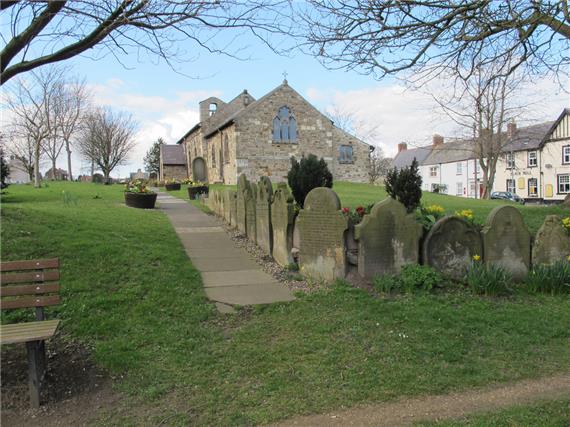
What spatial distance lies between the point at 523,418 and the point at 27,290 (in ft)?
14.3

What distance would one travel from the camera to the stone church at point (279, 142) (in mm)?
38469

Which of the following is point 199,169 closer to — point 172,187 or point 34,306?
point 172,187

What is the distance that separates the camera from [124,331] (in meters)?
5.15

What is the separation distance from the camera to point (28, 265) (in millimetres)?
4367

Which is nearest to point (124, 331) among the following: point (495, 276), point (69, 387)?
point (69, 387)

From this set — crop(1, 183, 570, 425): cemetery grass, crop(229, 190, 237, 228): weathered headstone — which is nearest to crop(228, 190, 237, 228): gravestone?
crop(229, 190, 237, 228): weathered headstone

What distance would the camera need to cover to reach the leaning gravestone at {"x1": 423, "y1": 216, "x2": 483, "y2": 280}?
23.0ft

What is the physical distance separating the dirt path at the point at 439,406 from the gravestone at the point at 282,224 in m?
4.34

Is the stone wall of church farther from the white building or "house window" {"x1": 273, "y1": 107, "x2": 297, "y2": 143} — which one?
the white building

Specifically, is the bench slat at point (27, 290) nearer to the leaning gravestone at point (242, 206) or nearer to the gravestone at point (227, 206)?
the leaning gravestone at point (242, 206)

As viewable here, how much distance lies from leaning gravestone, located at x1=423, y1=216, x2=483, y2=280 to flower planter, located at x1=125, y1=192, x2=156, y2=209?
1301cm

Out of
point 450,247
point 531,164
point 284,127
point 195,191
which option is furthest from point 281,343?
point 531,164

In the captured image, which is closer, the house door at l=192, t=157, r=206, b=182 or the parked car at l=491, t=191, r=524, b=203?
the house door at l=192, t=157, r=206, b=182

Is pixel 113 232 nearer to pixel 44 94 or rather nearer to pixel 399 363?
pixel 399 363
